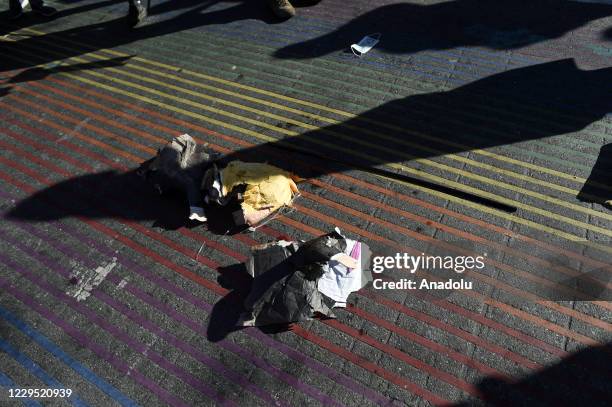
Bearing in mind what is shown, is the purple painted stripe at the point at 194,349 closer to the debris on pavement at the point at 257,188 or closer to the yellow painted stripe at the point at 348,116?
the debris on pavement at the point at 257,188

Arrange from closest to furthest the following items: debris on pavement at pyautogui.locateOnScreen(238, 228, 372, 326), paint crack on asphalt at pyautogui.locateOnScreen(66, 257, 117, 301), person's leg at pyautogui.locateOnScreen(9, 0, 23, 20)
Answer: debris on pavement at pyautogui.locateOnScreen(238, 228, 372, 326), paint crack on asphalt at pyautogui.locateOnScreen(66, 257, 117, 301), person's leg at pyautogui.locateOnScreen(9, 0, 23, 20)

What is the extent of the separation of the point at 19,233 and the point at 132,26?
6.08 metres

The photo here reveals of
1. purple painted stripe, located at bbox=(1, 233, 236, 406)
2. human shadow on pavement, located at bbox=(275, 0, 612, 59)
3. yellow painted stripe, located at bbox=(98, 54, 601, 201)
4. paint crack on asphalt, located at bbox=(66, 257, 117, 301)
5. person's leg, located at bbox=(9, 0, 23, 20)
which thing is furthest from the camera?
person's leg, located at bbox=(9, 0, 23, 20)

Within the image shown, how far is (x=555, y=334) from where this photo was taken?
4.68m

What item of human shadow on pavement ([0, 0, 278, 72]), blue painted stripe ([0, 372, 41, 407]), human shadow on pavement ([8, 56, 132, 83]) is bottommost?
blue painted stripe ([0, 372, 41, 407])

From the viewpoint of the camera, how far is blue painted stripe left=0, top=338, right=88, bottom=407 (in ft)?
15.3

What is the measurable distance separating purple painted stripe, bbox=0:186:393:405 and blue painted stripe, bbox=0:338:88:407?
153cm

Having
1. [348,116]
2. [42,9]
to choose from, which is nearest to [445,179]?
[348,116]

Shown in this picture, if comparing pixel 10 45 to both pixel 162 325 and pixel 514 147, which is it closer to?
pixel 162 325

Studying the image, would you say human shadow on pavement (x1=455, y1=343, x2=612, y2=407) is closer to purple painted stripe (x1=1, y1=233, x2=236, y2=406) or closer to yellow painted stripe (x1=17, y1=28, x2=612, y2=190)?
yellow painted stripe (x1=17, y1=28, x2=612, y2=190)

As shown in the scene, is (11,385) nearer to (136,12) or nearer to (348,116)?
(348,116)

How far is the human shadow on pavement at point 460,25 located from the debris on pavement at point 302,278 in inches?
193

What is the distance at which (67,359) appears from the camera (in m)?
4.95

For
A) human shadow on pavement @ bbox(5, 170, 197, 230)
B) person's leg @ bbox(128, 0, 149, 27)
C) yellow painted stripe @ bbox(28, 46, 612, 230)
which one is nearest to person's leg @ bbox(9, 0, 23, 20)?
person's leg @ bbox(128, 0, 149, 27)
